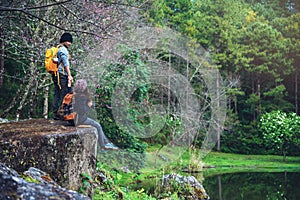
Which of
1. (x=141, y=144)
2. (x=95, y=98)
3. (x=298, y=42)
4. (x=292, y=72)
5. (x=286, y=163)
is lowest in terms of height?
(x=286, y=163)

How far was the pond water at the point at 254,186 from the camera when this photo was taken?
11.5 metres

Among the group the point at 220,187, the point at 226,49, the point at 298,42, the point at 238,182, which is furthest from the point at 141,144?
the point at 298,42

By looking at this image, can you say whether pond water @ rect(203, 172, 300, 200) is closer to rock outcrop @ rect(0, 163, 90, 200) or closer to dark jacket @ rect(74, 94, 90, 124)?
dark jacket @ rect(74, 94, 90, 124)

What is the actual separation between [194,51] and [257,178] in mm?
8505

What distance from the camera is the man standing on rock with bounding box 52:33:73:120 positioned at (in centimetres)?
491

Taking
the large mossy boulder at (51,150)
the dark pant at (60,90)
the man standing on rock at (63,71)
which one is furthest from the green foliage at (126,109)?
the large mossy boulder at (51,150)

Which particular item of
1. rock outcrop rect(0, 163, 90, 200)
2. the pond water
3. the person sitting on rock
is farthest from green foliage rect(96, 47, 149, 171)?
rock outcrop rect(0, 163, 90, 200)

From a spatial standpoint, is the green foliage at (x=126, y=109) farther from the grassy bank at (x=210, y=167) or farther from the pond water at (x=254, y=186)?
the pond water at (x=254, y=186)

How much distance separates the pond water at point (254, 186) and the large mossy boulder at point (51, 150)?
6.94 m

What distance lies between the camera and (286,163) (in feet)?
70.3

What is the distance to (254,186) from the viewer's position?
13.4 m

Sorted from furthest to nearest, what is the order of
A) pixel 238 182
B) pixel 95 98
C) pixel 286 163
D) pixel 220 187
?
1. pixel 286 163
2. pixel 238 182
3. pixel 220 187
4. pixel 95 98

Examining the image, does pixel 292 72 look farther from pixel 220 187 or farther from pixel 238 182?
pixel 220 187

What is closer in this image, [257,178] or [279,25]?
[257,178]
